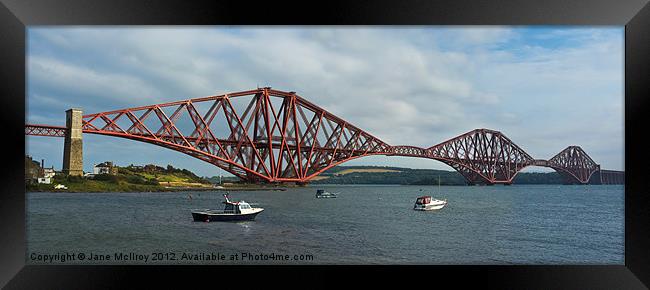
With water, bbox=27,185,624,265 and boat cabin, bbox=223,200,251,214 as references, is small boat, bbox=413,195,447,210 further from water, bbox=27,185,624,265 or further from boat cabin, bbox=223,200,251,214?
boat cabin, bbox=223,200,251,214

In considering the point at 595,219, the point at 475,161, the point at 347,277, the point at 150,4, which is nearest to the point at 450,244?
the point at 347,277

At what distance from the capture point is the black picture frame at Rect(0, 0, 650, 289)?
15.9 ft

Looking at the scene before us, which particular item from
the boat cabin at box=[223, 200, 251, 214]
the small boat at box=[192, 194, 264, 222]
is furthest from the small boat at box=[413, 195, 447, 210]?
the boat cabin at box=[223, 200, 251, 214]

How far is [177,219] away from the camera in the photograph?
42.8 feet

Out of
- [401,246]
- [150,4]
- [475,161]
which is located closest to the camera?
[150,4]

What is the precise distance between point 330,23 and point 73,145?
10.2 metres

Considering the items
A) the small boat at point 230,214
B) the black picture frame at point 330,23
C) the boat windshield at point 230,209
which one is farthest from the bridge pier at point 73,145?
the black picture frame at point 330,23

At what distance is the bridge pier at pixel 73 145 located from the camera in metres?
12.0

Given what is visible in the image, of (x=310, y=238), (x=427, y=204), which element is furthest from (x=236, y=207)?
(x=427, y=204)

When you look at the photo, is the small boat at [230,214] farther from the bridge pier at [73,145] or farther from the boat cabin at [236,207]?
the bridge pier at [73,145]

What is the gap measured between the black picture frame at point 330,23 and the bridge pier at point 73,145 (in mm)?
7417
